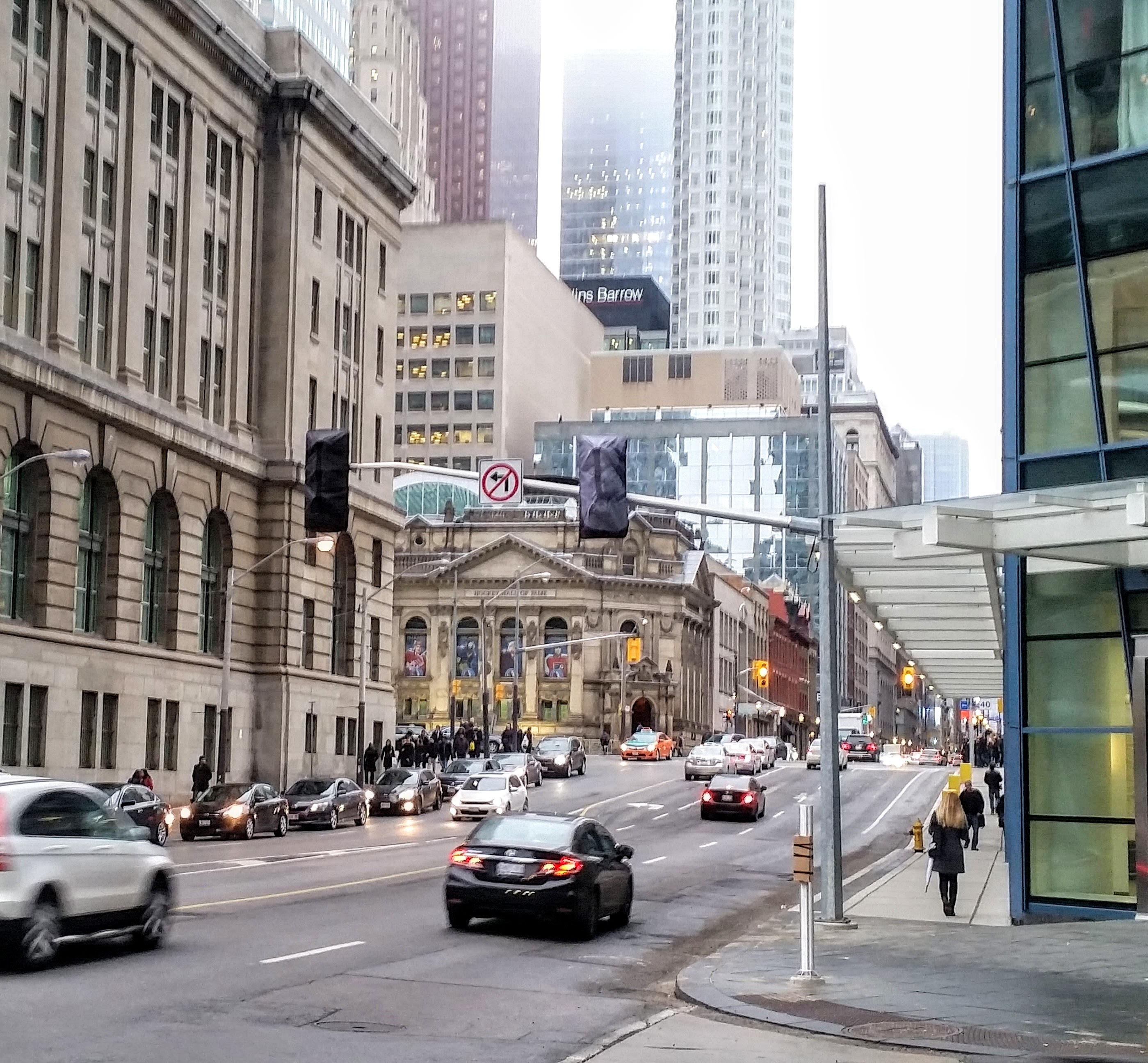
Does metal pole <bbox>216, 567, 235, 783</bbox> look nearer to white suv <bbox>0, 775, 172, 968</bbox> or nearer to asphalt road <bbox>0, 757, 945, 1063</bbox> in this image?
asphalt road <bbox>0, 757, 945, 1063</bbox>

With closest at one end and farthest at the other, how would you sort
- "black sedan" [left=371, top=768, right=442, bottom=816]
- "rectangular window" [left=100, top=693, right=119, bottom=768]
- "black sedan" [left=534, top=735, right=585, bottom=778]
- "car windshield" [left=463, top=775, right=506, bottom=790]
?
1. "car windshield" [left=463, top=775, right=506, bottom=790]
2. "rectangular window" [left=100, top=693, right=119, bottom=768]
3. "black sedan" [left=371, top=768, right=442, bottom=816]
4. "black sedan" [left=534, top=735, right=585, bottom=778]

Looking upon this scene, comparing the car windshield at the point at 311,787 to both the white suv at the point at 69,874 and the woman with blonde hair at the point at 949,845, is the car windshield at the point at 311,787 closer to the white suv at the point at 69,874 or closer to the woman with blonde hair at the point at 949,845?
the woman with blonde hair at the point at 949,845

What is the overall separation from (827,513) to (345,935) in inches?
339

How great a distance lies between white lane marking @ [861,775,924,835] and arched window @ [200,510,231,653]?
2263 centimetres

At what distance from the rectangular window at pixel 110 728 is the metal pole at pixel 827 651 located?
3077 cm

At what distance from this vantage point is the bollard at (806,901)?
16750mm

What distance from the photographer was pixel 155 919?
1753 centimetres

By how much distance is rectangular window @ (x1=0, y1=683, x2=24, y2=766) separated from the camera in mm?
44812

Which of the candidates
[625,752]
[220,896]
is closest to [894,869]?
[220,896]

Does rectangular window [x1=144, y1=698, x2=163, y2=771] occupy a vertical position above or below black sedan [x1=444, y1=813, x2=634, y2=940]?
above

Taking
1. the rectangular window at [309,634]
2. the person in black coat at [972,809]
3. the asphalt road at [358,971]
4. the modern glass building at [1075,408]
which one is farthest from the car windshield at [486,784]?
the modern glass building at [1075,408]

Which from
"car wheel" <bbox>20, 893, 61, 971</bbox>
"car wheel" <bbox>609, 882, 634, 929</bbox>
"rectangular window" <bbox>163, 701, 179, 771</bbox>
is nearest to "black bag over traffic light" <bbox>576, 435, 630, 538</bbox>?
"car wheel" <bbox>609, 882, 634, 929</bbox>

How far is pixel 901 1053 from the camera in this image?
1323cm

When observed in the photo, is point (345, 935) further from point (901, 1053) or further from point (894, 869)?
point (894, 869)
